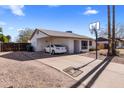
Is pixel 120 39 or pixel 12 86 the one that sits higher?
pixel 120 39

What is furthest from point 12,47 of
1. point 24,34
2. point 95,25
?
point 24,34

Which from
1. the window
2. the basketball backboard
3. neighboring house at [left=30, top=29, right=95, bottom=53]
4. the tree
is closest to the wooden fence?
neighboring house at [left=30, top=29, right=95, bottom=53]

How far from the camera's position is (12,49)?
29.4 m

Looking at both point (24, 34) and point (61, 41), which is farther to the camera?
point (24, 34)

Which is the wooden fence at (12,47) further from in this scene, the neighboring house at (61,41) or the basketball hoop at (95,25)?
the basketball hoop at (95,25)

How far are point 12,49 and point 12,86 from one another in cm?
2310

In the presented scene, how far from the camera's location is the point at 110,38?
867 inches

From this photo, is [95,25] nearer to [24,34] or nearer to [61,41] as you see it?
[61,41]

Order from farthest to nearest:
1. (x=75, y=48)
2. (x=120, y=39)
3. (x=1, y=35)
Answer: (x=120, y=39) → (x=1, y=35) → (x=75, y=48)

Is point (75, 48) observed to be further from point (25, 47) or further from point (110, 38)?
point (25, 47)
